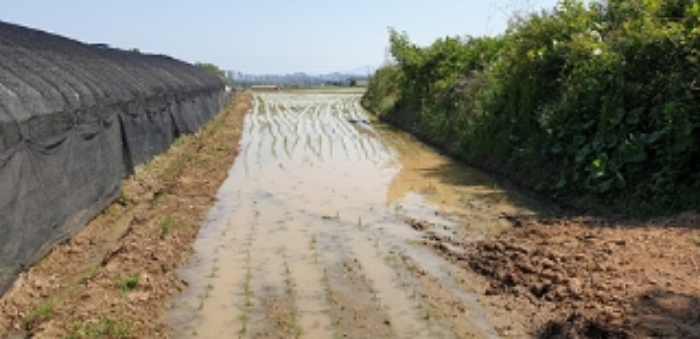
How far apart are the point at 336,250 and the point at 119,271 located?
7.05 ft

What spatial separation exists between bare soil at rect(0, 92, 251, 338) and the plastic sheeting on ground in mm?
186

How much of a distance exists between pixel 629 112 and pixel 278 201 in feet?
15.9

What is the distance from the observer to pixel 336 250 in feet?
22.5

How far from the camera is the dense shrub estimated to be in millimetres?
7910

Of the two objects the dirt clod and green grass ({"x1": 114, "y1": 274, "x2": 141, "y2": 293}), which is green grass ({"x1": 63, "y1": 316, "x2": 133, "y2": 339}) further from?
the dirt clod

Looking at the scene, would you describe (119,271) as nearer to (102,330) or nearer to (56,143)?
(102,330)

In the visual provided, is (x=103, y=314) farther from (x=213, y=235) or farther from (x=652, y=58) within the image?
(x=652, y=58)

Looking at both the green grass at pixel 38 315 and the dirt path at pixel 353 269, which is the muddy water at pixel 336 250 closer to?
the dirt path at pixel 353 269

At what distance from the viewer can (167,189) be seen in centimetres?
965

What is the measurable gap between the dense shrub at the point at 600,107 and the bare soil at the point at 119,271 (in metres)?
5.06

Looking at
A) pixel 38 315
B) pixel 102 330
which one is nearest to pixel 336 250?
pixel 102 330

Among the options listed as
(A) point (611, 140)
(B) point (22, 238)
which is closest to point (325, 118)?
(A) point (611, 140)

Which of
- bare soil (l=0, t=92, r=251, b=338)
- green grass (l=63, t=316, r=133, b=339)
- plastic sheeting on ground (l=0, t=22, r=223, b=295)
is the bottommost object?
bare soil (l=0, t=92, r=251, b=338)

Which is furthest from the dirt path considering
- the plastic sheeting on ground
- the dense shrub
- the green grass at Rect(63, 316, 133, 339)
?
the dense shrub
